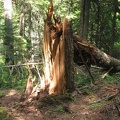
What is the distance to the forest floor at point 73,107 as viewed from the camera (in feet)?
16.6

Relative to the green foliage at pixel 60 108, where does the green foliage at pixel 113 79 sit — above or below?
above

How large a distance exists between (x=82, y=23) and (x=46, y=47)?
4578 millimetres

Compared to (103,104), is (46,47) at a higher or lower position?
higher

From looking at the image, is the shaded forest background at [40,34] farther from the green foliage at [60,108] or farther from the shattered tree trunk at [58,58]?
the green foliage at [60,108]

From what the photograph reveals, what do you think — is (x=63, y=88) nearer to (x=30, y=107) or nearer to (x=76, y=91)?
(x=76, y=91)

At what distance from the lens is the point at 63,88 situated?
20.7ft

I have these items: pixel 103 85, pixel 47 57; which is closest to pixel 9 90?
pixel 47 57

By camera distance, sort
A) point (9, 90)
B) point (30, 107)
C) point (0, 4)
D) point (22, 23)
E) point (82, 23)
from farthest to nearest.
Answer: point (0, 4)
point (22, 23)
point (82, 23)
point (9, 90)
point (30, 107)

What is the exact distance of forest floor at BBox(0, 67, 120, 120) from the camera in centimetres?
507

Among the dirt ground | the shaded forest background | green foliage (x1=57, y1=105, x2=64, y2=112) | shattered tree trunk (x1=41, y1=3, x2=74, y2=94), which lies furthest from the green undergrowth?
the shaded forest background

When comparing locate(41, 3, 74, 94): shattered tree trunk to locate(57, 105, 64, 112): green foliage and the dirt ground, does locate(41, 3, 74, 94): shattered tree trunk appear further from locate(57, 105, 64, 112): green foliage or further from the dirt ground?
locate(57, 105, 64, 112): green foliage

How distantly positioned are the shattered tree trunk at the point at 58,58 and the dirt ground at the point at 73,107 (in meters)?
0.40

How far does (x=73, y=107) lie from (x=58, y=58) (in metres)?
1.56

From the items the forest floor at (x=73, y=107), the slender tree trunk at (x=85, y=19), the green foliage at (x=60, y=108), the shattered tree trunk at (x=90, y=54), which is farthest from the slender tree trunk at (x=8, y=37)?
the green foliage at (x=60, y=108)
